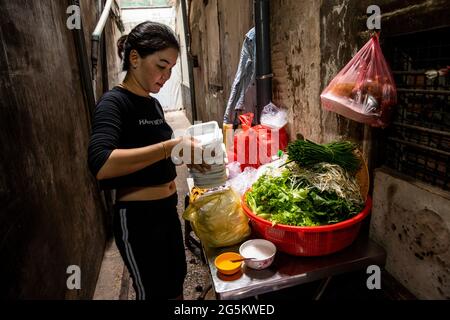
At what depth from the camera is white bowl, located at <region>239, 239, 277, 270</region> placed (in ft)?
6.41

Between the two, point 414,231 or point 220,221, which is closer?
point 414,231

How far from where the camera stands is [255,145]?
11.6 feet

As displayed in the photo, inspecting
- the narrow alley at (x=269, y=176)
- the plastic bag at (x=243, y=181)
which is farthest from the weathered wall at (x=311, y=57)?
the plastic bag at (x=243, y=181)

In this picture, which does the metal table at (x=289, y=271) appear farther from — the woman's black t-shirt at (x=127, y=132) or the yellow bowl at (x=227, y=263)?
the woman's black t-shirt at (x=127, y=132)

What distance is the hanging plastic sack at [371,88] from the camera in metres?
1.99

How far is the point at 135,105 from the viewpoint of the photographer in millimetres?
2035

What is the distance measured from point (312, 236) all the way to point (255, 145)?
1.76 m

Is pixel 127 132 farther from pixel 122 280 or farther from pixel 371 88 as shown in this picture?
pixel 122 280

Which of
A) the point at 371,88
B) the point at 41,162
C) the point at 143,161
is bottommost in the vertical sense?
the point at 41,162

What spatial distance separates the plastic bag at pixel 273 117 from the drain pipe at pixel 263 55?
19 centimetres

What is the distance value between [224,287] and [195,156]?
902 millimetres

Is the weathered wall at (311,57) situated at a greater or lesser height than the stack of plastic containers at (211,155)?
greater

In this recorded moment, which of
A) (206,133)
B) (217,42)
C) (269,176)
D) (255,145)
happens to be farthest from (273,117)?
(217,42)
